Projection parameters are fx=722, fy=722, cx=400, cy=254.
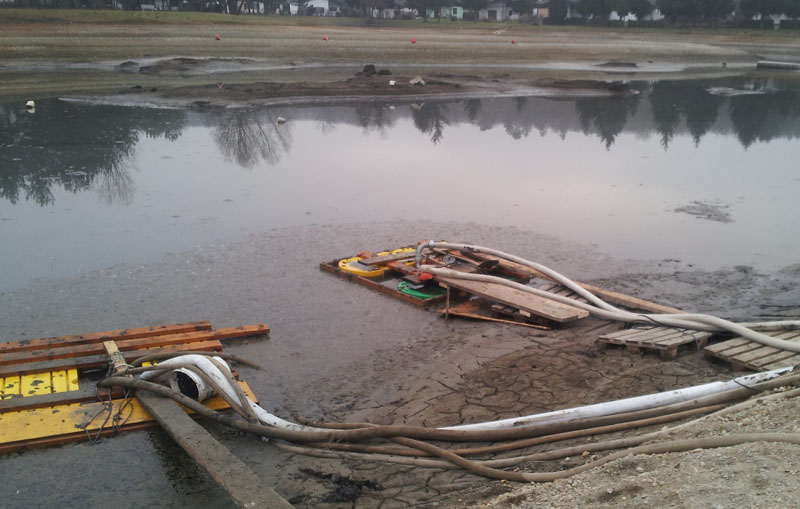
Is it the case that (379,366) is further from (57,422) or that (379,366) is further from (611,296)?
(611,296)

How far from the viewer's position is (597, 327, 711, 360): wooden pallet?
6684 millimetres

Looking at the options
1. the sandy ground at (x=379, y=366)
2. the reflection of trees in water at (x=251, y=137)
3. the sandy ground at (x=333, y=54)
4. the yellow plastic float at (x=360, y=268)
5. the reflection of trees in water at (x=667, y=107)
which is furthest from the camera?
the sandy ground at (x=333, y=54)

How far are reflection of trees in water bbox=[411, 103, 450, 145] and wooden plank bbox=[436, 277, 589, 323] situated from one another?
9901 mm

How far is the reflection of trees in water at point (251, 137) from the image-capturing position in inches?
619

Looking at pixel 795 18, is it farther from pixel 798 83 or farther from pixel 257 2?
pixel 257 2

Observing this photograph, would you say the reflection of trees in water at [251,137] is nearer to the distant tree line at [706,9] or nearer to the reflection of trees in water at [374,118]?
the reflection of trees in water at [374,118]

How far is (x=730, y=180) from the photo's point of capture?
14.4 meters

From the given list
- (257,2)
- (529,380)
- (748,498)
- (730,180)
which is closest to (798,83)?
(730,180)

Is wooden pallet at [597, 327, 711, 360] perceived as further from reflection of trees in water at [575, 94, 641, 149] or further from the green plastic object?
reflection of trees in water at [575, 94, 641, 149]

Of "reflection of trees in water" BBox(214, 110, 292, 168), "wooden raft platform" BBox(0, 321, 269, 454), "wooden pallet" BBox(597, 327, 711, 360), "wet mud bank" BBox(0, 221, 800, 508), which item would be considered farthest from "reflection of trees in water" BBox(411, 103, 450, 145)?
"wooden raft platform" BBox(0, 321, 269, 454)

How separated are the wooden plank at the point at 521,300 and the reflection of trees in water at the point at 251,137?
7974mm

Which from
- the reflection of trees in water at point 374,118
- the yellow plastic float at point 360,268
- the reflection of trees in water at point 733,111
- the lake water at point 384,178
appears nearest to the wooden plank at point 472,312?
the yellow plastic float at point 360,268

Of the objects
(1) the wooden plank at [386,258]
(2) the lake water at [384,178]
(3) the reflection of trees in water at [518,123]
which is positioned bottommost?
(1) the wooden plank at [386,258]

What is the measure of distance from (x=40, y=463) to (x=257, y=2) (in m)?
68.2
